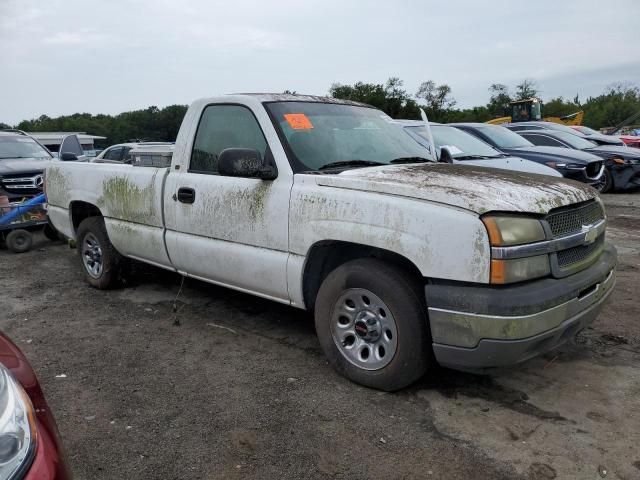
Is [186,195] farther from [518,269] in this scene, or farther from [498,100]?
[498,100]

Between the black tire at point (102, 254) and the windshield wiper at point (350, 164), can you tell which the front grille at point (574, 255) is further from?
the black tire at point (102, 254)

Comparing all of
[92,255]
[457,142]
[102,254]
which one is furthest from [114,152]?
[457,142]

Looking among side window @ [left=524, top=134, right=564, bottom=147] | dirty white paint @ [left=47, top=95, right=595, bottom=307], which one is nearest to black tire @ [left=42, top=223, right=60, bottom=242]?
dirty white paint @ [left=47, top=95, right=595, bottom=307]

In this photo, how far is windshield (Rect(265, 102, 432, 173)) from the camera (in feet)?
13.1

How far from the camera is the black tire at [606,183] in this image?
1274 centimetres

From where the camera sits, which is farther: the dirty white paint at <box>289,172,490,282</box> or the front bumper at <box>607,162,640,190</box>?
the front bumper at <box>607,162,640,190</box>

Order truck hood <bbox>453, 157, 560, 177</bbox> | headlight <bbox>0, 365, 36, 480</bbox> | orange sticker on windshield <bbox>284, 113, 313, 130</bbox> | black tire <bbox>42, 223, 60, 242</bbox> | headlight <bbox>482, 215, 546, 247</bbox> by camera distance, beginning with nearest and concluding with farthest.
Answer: headlight <bbox>0, 365, 36, 480</bbox>, headlight <bbox>482, 215, 546, 247</bbox>, orange sticker on windshield <bbox>284, 113, 313, 130</bbox>, truck hood <bbox>453, 157, 560, 177</bbox>, black tire <bbox>42, 223, 60, 242</bbox>

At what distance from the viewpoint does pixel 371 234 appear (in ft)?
10.9

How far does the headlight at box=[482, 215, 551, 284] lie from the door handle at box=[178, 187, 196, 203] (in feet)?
8.03

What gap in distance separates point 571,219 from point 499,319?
0.90 m

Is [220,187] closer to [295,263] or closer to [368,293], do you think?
[295,263]

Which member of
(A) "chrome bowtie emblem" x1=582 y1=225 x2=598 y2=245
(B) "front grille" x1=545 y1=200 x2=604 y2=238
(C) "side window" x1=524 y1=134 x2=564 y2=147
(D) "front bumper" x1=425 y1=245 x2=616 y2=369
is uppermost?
(C) "side window" x1=524 y1=134 x2=564 y2=147

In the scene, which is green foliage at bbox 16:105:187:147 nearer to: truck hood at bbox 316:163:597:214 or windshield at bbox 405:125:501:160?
windshield at bbox 405:125:501:160

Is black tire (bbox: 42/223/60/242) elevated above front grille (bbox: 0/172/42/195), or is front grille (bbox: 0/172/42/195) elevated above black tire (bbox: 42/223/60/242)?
front grille (bbox: 0/172/42/195)
